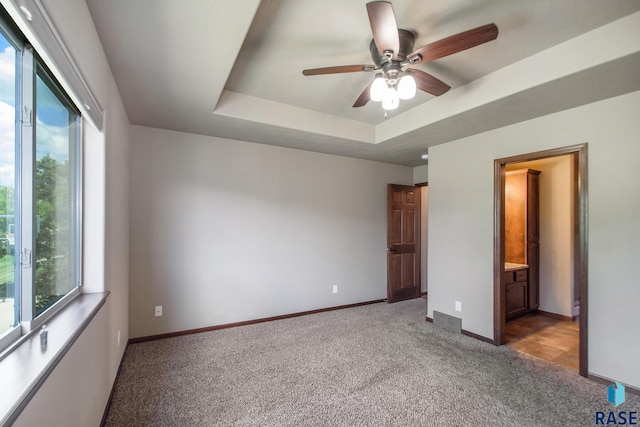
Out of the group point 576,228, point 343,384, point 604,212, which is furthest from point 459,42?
point 576,228

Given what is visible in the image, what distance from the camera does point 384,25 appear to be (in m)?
1.46

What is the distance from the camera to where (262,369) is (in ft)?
8.32

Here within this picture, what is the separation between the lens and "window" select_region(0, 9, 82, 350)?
1058 mm

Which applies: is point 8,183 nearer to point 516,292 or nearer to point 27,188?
point 27,188

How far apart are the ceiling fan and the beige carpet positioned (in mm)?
2171

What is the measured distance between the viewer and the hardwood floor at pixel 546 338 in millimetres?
2826

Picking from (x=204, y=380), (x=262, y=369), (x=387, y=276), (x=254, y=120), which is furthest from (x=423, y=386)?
(x=254, y=120)

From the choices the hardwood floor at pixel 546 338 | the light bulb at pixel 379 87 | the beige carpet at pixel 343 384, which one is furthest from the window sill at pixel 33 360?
the hardwood floor at pixel 546 338

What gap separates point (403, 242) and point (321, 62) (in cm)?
338

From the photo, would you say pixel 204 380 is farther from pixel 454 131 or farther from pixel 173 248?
pixel 454 131

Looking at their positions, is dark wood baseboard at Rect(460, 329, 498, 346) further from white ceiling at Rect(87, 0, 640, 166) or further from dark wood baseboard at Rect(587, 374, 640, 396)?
white ceiling at Rect(87, 0, 640, 166)

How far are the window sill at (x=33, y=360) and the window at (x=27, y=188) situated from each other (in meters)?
0.06

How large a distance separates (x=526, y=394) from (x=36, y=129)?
11.3ft

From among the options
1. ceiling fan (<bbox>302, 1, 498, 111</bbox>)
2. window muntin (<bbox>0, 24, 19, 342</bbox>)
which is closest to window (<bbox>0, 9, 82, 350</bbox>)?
window muntin (<bbox>0, 24, 19, 342</bbox>)
